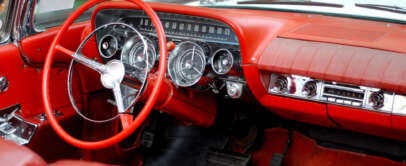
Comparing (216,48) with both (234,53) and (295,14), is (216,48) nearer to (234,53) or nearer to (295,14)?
(234,53)

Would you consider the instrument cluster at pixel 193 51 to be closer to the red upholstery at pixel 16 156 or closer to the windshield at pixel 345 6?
the windshield at pixel 345 6

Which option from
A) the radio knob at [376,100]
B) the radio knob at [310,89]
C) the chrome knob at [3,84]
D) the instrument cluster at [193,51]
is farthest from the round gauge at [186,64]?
the chrome knob at [3,84]

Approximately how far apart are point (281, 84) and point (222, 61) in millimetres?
327

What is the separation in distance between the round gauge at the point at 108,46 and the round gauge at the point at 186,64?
40 centimetres

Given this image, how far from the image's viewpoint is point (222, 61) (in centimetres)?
238

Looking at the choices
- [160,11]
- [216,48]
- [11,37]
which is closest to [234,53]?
[216,48]

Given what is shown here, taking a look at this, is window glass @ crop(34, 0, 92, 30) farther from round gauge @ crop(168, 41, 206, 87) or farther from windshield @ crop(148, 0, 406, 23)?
windshield @ crop(148, 0, 406, 23)

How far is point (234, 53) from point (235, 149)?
112 cm

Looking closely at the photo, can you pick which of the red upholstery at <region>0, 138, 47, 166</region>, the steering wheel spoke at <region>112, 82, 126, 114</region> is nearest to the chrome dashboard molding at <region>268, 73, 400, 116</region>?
the steering wheel spoke at <region>112, 82, 126, 114</region>

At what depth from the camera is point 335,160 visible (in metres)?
2.87

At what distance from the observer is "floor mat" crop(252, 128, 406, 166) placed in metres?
2.78

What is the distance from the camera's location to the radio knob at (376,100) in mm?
1989

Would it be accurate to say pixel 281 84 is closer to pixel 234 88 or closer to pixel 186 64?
Result: pixel 234 88

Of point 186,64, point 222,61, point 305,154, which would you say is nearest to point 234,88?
point 222,61
